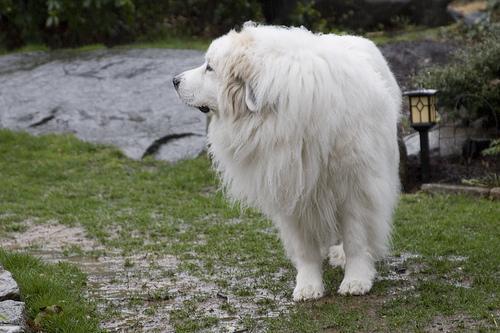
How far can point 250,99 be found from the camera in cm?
453

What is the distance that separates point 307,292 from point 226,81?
4.29 ft

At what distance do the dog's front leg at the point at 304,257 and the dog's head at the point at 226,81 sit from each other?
2.58 ft

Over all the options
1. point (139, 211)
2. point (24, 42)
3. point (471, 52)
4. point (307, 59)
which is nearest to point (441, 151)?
point (471, 52)

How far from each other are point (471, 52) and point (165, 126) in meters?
3.85

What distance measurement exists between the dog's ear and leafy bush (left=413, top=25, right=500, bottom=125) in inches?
192

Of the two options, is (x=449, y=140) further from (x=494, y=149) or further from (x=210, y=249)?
(x=210, y=249)

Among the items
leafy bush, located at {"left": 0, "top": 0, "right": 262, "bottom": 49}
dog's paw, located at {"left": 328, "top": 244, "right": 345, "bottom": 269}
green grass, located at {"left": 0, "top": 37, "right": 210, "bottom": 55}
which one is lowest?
dog's paw, located at {"left": 328, "top": 244, "right": 345, "bottom": 269}

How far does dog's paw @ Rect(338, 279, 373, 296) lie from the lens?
16.1ft

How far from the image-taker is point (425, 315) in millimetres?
4418

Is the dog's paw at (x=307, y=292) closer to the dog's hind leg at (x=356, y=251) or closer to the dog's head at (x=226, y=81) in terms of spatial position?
the dog's hind leg at (x=356, y=251)

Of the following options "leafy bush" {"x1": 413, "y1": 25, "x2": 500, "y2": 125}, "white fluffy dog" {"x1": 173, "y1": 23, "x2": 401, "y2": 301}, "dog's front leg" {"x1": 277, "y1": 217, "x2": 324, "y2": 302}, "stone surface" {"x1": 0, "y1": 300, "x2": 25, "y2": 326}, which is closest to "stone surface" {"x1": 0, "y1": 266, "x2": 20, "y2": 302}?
"stone surface" {"x1": 0, "y1": 300, "x2": 25, "y2": 326}

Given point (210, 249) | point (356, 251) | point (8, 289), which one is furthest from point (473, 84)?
point (8, 289)

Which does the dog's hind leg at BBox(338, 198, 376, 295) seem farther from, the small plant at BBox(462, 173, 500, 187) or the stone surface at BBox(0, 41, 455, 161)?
the stone surface at BBox(0, 41, 455, 161)

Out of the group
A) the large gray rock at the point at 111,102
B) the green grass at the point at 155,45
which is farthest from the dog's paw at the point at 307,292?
the green grass at the point at 155,45
